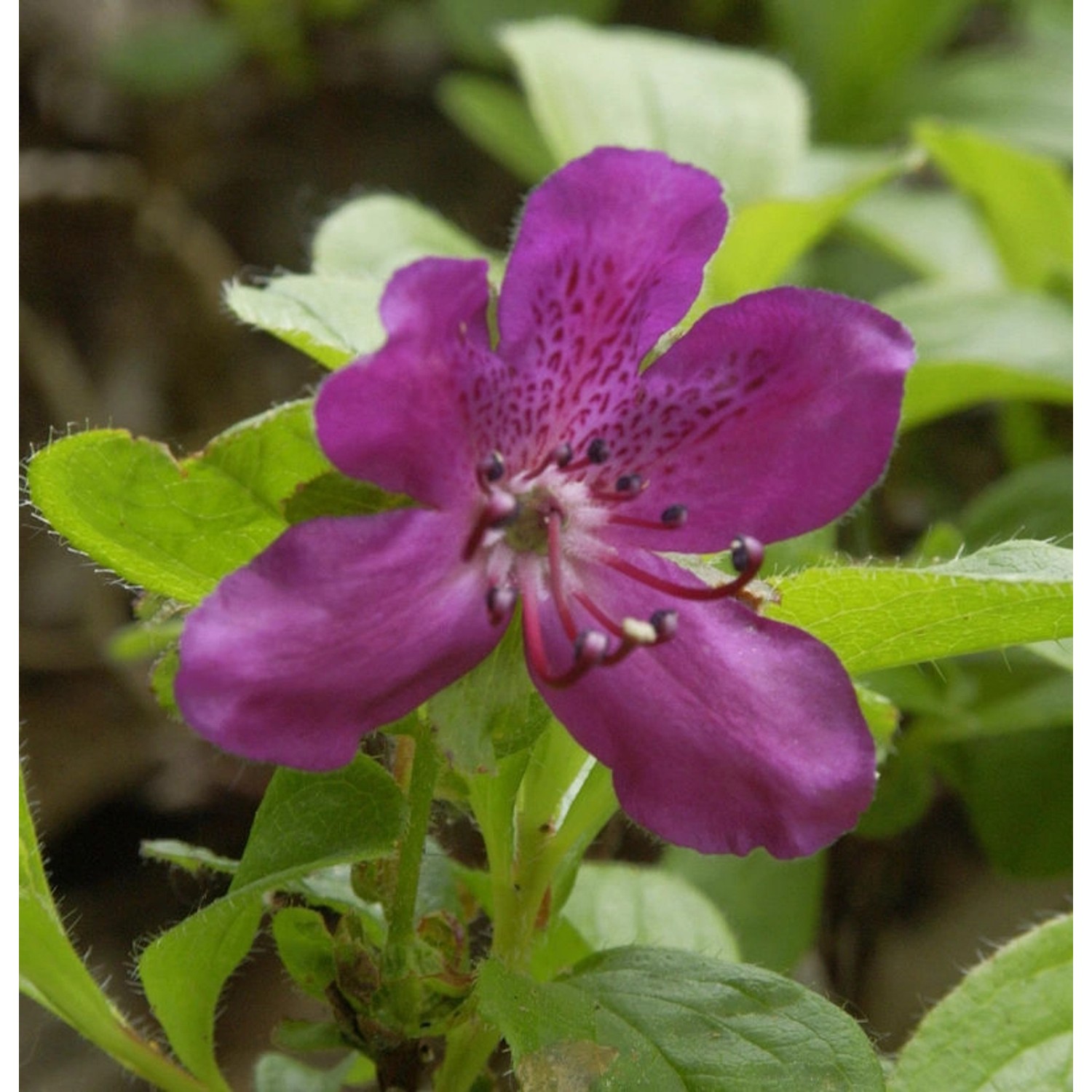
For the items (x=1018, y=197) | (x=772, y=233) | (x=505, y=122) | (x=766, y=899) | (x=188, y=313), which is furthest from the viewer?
(x=188, y=313)

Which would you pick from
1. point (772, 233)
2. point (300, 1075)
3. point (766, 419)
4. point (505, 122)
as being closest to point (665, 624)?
point (766, 419)

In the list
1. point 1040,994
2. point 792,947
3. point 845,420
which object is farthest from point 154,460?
point 792,947

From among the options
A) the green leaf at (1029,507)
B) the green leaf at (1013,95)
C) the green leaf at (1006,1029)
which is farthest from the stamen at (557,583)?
the green leaf at (1013,95)

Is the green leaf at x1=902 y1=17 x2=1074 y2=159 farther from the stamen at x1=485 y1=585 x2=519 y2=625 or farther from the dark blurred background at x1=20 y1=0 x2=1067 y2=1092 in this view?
the stamen at x1=485 y1=585 x2=519 y2=625

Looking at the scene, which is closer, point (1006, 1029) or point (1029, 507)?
point (1006, 1029)

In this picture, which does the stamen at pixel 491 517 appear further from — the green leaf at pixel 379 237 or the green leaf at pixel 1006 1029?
the green leaf at pixel 379 237

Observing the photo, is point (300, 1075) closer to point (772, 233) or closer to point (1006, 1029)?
point (1006, 1029)
